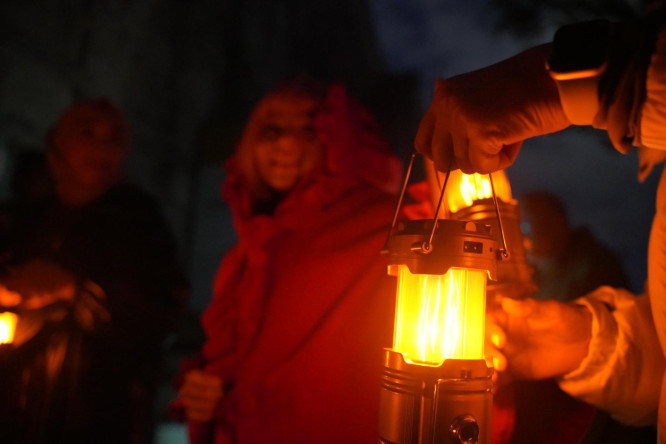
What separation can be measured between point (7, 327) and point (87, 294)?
408 mm

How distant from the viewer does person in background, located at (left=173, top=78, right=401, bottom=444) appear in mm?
1197

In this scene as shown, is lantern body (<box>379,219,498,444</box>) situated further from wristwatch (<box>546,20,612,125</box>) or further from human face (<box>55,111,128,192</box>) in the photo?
human face (<box>55,111,128,192</box>)

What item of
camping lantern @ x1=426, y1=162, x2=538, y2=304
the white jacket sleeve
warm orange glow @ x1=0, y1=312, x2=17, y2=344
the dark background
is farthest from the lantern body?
the dark background

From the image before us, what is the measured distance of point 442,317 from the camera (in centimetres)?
68

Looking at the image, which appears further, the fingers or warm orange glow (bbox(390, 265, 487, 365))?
the fingers

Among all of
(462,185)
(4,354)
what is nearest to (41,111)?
(4,354)

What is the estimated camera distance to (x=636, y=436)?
1490 mm

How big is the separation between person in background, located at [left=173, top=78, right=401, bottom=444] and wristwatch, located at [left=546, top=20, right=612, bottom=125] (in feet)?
2.27

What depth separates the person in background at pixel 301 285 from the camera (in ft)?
3.93

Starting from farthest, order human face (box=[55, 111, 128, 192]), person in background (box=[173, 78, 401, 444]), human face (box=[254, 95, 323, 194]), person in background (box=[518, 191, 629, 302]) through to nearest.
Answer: human face (box=[55, 111, 128, 192])
person in background (box=[518, 191, 629, 302])
human face (box=[254, 95, 323, 194])
person in background (box=[173, 78, 401, 444])

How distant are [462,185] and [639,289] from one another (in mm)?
1246

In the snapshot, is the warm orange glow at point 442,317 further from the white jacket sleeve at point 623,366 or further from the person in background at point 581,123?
the white jacket sleeve at point 623,366

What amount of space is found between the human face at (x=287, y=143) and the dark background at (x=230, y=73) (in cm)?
68

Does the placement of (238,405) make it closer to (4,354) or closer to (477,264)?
(4,354)
